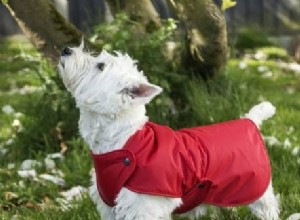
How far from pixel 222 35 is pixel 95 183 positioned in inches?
76.8

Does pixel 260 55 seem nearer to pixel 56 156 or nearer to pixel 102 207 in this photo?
pixel 56 156

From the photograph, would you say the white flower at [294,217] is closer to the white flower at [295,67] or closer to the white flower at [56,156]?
the white flower at [56,156]

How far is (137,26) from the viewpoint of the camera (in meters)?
5.41

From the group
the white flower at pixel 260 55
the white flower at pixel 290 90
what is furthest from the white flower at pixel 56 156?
the white flower at pixel 260 55

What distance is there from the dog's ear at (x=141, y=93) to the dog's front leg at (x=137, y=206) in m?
0.40

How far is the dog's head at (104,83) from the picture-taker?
10.8ft

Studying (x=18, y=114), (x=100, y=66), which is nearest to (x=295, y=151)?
(x=100, y=66)

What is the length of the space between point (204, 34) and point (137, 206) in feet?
6.99

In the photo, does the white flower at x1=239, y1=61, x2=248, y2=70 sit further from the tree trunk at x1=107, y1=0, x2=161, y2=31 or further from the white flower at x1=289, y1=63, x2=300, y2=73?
the tree trunk at x1=107, y1=0, x2=161, y2=31

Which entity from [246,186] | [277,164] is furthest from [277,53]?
[246,186]

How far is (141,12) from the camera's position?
554cm

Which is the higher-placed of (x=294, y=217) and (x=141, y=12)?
(x=141, y=12)

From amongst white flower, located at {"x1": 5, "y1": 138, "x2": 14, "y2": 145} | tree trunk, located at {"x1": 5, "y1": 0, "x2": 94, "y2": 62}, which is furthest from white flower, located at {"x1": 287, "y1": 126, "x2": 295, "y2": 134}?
white flower, located at {"x1": 5, "y1": 138, "x2": 14, "y2": 145}

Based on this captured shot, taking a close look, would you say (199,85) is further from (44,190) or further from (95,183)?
(95,183)
